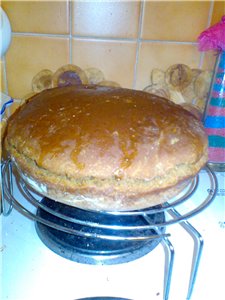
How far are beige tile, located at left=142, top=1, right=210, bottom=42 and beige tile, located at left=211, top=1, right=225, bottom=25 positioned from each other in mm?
16

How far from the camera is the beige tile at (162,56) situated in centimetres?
70

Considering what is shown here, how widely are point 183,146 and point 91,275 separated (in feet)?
0.76

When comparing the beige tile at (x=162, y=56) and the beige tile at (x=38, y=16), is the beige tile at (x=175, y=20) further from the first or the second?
the beige tile at (x=38, y=16)

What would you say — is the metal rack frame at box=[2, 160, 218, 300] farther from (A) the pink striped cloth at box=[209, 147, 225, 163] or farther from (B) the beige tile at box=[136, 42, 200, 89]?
(B) the beige tile at box=[136, 42, 200, 89]

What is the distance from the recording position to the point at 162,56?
71 cm

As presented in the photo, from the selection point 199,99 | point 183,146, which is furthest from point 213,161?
point 183,146

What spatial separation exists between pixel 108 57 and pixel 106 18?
0.08 metres

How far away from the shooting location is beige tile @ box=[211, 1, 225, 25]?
67 centimetres

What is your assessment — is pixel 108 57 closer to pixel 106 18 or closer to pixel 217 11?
pixel 106 18

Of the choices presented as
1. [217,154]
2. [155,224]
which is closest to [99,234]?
[155,224]

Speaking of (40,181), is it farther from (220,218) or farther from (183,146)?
(220,218)

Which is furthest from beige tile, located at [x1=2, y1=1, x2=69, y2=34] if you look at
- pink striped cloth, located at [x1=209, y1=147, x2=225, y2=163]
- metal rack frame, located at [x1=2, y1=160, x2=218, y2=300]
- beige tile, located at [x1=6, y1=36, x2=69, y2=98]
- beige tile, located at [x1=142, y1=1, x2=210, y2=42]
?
pink striped cloth, located at [x1=209, y1=147, x2=225, y2=163]

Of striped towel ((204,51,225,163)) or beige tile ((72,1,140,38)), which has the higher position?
beige tile ((72,1,140,38))

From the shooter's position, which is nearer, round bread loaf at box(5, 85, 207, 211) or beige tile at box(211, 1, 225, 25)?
round bread loaf at box(5, 85, 207, 211)
